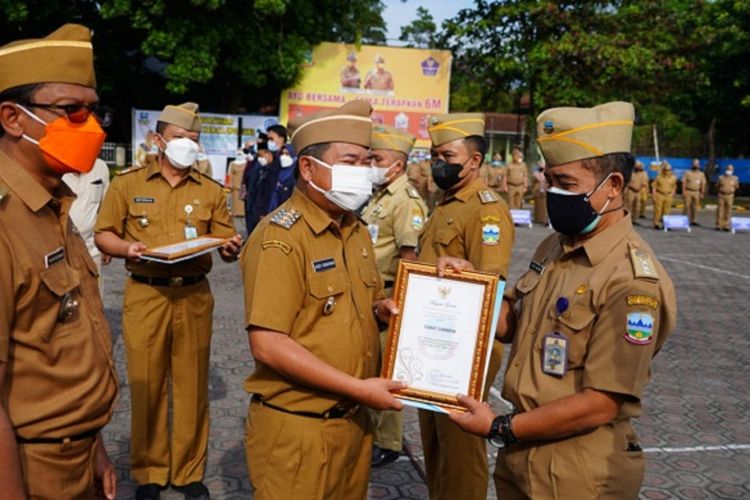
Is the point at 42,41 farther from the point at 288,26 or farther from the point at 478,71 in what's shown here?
the point at 478,71

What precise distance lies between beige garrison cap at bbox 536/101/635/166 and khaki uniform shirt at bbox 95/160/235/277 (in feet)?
8.99

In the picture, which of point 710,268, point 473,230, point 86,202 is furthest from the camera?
point 710,268

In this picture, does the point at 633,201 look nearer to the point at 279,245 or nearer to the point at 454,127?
the point at 454,127

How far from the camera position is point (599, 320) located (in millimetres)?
2438

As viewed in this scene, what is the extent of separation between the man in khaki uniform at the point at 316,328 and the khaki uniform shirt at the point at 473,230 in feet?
3.93

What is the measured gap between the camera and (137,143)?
23.6m

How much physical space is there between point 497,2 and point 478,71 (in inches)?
118

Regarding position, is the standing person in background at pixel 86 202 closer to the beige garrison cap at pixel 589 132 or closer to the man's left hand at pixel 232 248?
the man's left hand at pixel 232 248

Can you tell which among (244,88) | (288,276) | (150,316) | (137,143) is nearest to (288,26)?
(244,88)

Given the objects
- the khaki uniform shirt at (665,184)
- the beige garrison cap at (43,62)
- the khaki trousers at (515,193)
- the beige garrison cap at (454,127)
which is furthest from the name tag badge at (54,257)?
the khaki uniform shirt at (665,184)

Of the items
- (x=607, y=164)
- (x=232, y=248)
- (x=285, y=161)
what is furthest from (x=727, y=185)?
(x=607, y=164)

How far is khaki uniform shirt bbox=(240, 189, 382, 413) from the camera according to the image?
2.64 m

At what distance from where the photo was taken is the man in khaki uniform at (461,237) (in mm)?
3924

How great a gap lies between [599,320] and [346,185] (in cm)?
115
